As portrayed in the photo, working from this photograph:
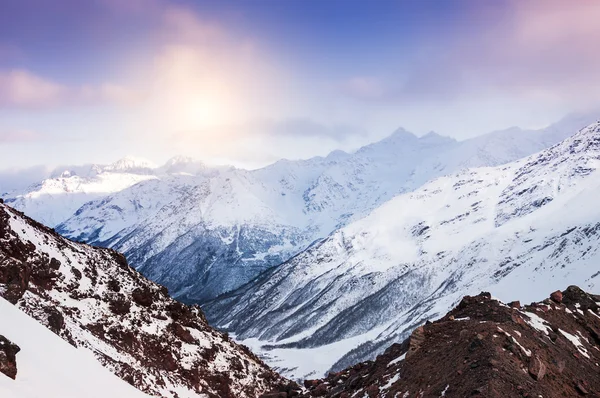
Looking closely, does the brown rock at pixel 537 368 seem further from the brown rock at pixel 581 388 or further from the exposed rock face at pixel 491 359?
the brown rock at pixel 581 388

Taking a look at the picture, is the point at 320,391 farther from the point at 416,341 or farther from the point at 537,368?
the point at 537,368

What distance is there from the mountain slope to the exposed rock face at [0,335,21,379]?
1.03 ft

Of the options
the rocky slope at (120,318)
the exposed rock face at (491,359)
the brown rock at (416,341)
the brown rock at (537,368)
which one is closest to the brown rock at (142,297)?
the rocky slope at (120,318)

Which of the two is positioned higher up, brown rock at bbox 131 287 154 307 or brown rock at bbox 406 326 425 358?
brown rock at bbox 131 287 154 307

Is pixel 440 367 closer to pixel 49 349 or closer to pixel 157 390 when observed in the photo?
pixel 49 349

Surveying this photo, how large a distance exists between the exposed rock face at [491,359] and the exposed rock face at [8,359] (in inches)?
666

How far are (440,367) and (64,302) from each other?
122 ft

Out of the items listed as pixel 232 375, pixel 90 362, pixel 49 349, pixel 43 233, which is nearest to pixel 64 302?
pixel 43 233

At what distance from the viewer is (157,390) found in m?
42.1

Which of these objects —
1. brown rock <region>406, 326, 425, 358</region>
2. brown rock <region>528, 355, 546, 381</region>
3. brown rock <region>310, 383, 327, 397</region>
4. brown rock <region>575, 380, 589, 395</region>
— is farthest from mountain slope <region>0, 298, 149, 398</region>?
brown rock <region>575, 380, 589, 395</region>

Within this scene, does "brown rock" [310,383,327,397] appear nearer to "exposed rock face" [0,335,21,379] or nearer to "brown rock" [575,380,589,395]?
"brown rock" [575,380,589,395]

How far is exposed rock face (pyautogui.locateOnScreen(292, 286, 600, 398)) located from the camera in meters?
22.1

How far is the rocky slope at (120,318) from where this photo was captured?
39812 millimetres

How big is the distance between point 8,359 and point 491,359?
19630 millimetres
